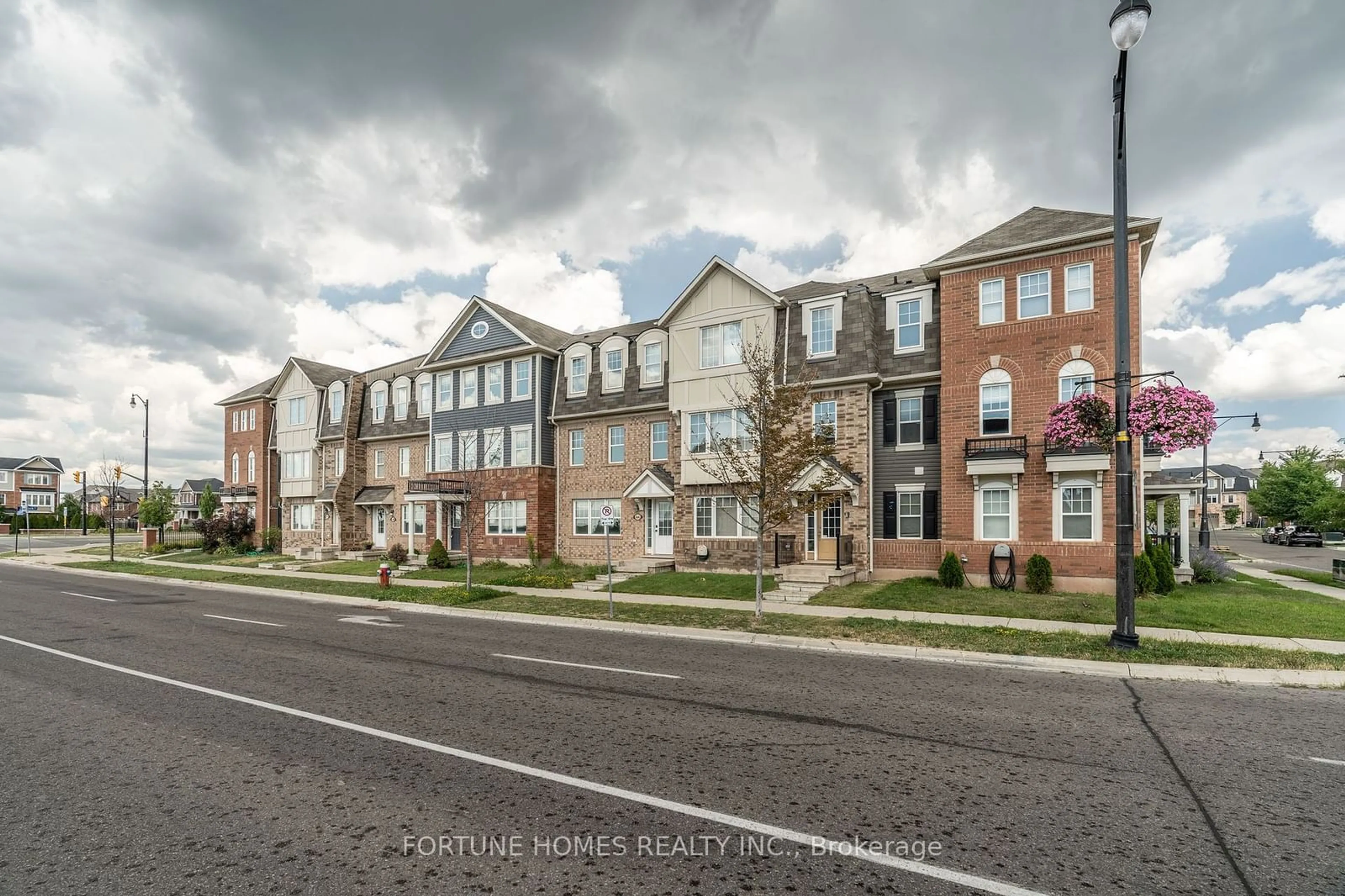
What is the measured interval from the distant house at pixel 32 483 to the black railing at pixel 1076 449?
12099cm

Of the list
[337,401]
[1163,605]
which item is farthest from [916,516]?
[337,401]

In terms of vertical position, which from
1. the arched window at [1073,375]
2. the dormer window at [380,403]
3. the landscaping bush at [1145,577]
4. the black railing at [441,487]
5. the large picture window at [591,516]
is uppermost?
the dormer window at [380,403]

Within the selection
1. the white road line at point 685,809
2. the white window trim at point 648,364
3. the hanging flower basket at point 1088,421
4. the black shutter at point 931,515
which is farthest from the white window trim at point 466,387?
the hanging flower basket at point 1088,421

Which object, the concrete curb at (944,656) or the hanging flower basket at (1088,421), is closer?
the concrete curb at (944,656)

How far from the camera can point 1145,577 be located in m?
17.0

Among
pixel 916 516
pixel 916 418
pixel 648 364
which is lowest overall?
pixel 916 516

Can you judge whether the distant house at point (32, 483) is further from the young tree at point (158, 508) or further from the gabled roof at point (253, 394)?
the gabled roof at point (253, 394)

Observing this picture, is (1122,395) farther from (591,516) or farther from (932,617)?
(591,516)

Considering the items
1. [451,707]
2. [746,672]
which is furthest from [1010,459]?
[451,707]

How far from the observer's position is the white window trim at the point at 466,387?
101 feet

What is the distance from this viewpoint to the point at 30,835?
469 centimetres

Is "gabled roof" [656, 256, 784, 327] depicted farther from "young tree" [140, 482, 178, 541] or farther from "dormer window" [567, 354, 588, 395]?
"young tree" [140, 482, 178, 541]

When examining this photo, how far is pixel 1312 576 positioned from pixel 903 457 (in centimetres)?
1678

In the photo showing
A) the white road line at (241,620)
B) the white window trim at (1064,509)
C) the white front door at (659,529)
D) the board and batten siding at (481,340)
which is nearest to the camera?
the white road line at (241,620)
